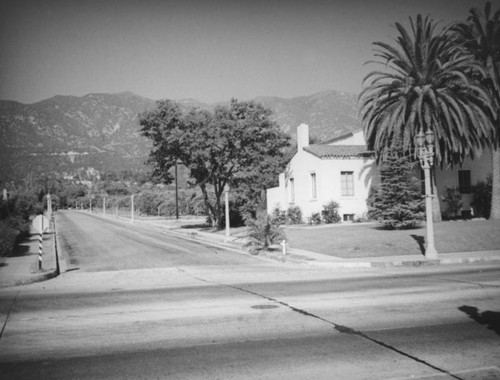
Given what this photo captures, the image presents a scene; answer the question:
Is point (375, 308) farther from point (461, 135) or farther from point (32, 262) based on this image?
point (461, 135)

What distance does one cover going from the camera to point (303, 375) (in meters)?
5.00

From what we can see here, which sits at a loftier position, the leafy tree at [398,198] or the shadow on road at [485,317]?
the leafy tree at [398,198]

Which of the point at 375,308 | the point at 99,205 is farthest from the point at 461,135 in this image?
the point at 99,205

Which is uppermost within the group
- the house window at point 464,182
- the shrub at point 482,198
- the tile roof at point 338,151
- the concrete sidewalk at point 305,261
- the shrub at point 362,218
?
the tile roof at point 338,151

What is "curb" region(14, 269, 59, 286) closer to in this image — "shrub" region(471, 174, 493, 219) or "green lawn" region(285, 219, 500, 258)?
"green lawn" region(285, 219, 500, 258)

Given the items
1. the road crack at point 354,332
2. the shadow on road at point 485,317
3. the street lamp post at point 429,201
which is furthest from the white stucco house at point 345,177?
the shadow on road at point 485,317

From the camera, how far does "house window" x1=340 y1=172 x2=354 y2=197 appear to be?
32281 millimetres

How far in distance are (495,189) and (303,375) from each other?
85.2 feet

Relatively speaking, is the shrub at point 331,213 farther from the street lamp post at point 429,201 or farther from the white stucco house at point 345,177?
the street lamp post at point 429,201

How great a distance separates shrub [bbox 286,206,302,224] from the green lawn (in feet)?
36.0

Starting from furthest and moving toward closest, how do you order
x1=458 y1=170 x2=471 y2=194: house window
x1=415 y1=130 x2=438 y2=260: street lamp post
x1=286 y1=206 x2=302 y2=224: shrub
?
x1=286 y1=206 x2=302 y2=224: shrub, x1=458 y1=170 x2=471 y2=194: house window, x1=415 y1=130 x2=438 y2=260: street lamp post

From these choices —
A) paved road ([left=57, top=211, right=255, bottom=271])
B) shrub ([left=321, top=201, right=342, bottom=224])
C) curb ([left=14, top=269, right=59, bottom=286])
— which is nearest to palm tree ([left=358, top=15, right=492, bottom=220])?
shrub ([left=321, top=201, right=342, bottom=224])

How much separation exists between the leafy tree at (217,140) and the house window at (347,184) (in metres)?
7.27

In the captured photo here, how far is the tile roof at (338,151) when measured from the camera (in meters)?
32.4
